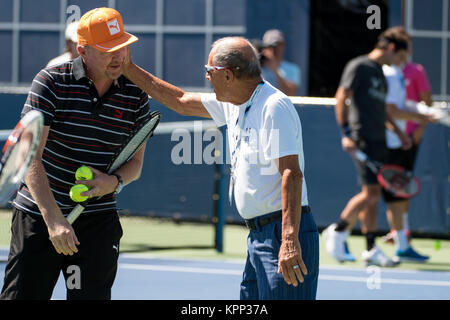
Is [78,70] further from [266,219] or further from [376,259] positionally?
[376,259]

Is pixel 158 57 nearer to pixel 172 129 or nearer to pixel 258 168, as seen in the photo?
pixel 172 129

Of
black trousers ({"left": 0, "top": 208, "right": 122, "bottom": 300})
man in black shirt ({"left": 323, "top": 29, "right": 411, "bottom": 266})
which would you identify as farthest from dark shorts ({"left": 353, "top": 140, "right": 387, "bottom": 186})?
black trousers ({"left": 0, "top": 208, "right": 122, "bottom": 300})

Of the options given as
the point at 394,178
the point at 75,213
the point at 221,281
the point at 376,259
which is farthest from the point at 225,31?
the point at 75,213

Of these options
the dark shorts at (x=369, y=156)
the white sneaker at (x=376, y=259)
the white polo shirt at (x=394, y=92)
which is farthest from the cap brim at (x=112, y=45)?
the white polo shirt at (x=394, y=92)

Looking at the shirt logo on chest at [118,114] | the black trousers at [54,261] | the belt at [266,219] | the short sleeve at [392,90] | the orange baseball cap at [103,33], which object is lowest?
the black trousers at [54,261]

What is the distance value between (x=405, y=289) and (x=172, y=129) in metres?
3.20

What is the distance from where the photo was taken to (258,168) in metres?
4.42

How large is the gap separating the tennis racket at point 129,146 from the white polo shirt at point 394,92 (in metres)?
5.13

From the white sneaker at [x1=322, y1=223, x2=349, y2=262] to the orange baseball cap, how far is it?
475cm

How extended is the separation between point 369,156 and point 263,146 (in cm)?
487

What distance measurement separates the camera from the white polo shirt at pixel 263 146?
169 inches

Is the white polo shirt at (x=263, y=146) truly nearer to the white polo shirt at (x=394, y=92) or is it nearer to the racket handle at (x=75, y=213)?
Result: the racket handle at (x=75, y=213)
